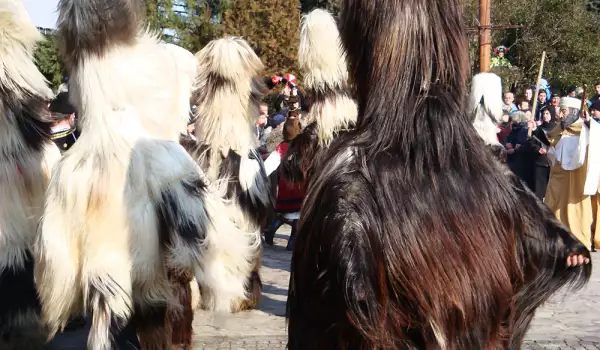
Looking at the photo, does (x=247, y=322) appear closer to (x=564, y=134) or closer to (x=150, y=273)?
(x=150, y=273)

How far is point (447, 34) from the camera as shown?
7.29 feet

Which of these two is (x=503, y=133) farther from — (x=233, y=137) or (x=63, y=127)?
(x=63, y=127)

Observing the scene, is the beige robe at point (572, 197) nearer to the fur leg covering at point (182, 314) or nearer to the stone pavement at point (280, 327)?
the stone pavement at point (280, 327)

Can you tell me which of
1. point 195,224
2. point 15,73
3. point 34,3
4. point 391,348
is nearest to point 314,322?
point 391,348

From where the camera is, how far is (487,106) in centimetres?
770

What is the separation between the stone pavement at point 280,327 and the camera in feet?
18.6

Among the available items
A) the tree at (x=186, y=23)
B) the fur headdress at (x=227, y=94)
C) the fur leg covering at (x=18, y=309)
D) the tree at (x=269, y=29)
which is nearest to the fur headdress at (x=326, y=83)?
the fur headdress at (x=227, y=94)

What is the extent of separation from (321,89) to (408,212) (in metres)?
4.13

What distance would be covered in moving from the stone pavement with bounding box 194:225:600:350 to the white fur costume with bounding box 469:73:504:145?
1858 mm

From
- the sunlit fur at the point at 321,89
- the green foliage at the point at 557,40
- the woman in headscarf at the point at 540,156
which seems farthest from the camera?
the green foliage at the point at 557,40

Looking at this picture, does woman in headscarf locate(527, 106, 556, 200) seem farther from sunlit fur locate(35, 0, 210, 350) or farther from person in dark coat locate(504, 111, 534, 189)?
sunlit fur locate(35, 0, 210, 350)

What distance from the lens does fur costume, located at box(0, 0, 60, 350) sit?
468cm

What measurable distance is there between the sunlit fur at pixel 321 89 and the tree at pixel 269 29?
14028 millimetres

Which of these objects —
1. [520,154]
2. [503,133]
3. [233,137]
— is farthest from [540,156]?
[233,137]
